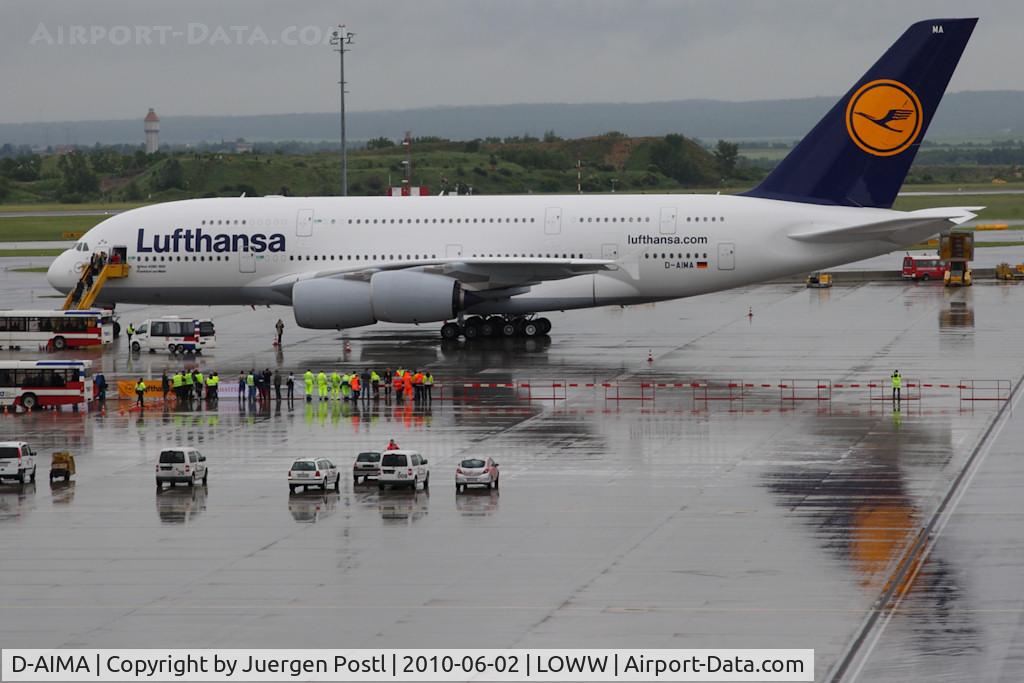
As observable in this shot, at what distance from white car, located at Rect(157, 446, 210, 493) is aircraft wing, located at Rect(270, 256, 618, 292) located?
25.1 meters

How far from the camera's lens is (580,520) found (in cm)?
3475

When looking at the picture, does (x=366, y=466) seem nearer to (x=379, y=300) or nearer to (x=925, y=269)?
(x=379, y=300)

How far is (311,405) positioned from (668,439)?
1296 centimetres

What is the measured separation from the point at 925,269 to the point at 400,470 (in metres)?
61.2

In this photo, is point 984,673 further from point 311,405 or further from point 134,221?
point 134,221

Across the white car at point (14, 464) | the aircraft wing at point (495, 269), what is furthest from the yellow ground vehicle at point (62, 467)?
the aircraft wing at point (495, 269)

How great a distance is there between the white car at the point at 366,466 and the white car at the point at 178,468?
3601 millimetres

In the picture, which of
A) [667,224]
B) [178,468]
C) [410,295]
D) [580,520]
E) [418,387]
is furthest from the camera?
[667,224]

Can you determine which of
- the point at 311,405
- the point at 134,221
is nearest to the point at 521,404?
the point at 311,405

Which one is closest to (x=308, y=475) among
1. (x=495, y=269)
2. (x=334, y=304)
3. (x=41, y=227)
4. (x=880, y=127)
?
(x=334, y=304)

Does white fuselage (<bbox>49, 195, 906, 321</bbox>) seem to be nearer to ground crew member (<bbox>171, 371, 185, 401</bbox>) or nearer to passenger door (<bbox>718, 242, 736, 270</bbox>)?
passenger door (<bbox>718, 242, 736, 270</bbox>)

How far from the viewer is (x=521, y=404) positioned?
5116 cm

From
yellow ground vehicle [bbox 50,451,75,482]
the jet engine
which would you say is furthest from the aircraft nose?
yellow ground vehicle [bbox 50,451,75,482]

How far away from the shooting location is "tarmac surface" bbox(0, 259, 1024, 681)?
26.8 metres
